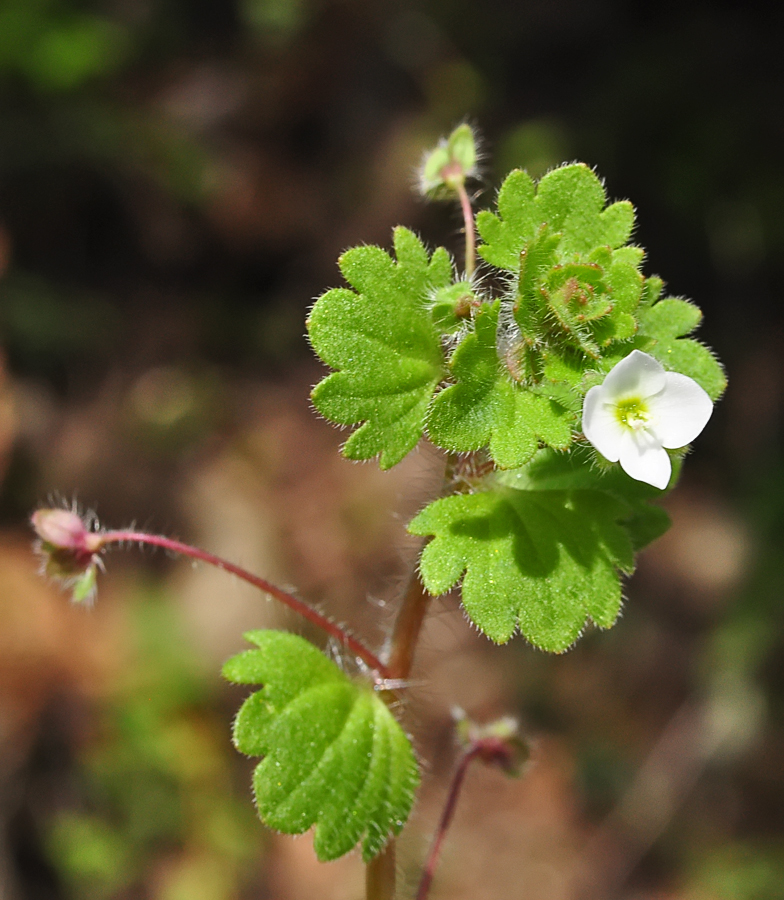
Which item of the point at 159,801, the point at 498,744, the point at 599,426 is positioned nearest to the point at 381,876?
the point at 498,744

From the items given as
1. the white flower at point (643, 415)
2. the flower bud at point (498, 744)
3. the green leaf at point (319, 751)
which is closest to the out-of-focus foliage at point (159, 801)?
the flower bud at point (498, 744)

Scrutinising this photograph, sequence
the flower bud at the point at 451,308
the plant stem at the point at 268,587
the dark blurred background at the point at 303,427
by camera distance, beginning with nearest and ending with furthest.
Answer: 1. the flower bud at the point at 451,308
2. the plant stem at the point at 268,587
3. the dark blurred background at the point at 303,427

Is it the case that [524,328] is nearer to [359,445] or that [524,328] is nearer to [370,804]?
[359,445]

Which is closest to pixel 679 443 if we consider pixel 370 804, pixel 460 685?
pixel 370 804

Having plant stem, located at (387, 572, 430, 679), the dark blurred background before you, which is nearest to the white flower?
plant stem, located at (387, 572, 430, 679)

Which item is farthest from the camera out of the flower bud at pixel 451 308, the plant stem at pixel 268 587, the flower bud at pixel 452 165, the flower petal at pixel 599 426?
the flower bud at pixel 452 165

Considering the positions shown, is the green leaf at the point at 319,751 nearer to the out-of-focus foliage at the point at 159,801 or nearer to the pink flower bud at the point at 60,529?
the pink flower bud at the point at 60,529

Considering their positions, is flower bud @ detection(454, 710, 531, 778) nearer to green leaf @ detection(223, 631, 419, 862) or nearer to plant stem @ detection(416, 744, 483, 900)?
plant stem @ detection(416, 744, 483, 900)
